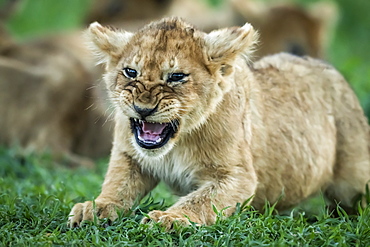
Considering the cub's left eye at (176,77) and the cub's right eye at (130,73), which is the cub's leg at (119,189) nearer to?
the cub's right eye at (130,73)

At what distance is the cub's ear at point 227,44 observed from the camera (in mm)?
4957

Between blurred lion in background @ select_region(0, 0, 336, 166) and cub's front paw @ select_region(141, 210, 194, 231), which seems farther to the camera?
blurred lion in background @ select_region(0, 0, 336, 166)

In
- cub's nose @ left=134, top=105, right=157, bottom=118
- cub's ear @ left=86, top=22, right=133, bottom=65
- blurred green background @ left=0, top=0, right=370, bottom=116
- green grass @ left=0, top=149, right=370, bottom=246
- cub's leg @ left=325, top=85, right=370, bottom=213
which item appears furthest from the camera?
blurred green background @ left=0, top=0, right=370, bottom=116

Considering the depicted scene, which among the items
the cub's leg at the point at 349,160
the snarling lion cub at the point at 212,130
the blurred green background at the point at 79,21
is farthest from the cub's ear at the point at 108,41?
the blurred green background at the point at 79,21

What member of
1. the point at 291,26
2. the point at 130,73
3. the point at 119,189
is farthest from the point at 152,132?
the point at 291,26

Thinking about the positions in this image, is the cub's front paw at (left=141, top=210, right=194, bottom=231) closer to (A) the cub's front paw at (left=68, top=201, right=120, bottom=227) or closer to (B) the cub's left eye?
(A) the cub's front paw at (left=68, top=201, right=120, bottom=227)

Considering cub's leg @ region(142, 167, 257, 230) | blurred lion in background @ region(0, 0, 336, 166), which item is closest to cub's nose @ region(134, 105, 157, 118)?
cub's leg @ region(142, 167, 257, 230)

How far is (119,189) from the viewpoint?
512 centimetres

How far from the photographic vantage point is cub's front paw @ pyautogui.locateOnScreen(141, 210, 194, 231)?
450cm

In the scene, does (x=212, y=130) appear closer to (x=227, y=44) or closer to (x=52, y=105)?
(x=227, y=44)

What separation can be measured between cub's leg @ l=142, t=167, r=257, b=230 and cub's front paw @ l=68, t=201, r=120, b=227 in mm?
359

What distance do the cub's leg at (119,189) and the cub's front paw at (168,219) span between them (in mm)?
363

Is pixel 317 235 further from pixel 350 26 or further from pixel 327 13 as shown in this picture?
pixel 350 26

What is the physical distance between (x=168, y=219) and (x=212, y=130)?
808 millimetres
